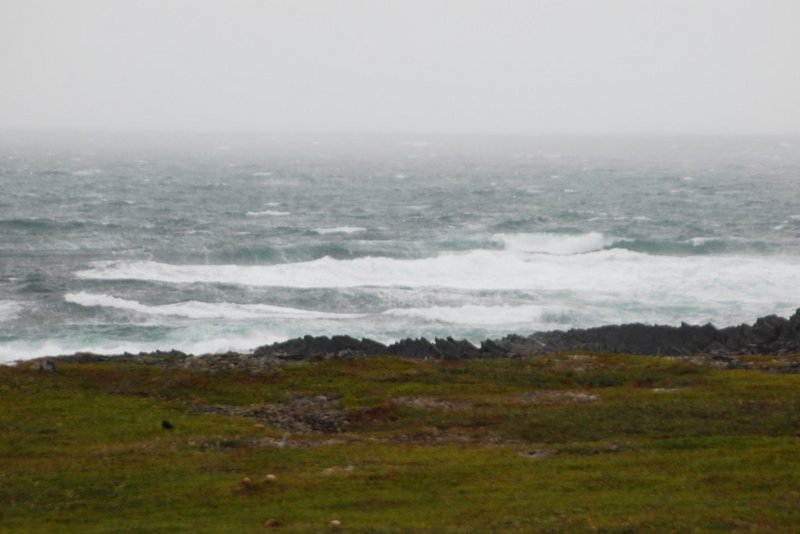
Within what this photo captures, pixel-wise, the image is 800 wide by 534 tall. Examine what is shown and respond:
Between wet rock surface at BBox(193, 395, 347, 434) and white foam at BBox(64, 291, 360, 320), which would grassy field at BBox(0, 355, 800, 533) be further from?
white foam at BBox(64, 291, 360, 320)

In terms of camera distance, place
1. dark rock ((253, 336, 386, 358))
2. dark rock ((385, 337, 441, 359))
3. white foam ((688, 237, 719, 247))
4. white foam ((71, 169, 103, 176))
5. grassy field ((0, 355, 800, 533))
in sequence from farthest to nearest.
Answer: white foam ((71, 169, 103, 176)) < white foam ((688, 237, 719, 247)) < dark rock ((253, 336, 386, 358)) < dark rock ((385, 337, 441, 359)) < grassy field ((0, 355, 800, 533))

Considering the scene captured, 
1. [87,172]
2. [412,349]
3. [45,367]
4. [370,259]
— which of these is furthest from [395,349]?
[87,172]

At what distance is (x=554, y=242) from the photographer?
95.8 meters

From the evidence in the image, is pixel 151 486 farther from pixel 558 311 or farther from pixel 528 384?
pixel 558 311

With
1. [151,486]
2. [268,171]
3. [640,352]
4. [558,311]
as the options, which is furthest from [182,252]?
[268,171]

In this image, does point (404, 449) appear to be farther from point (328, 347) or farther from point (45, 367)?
point (328, 347)

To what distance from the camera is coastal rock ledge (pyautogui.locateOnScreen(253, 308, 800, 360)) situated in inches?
1706

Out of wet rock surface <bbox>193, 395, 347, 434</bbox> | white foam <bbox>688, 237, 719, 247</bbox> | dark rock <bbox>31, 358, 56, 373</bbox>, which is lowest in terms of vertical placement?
white foam <bbox>688, 237, 719, 247</bbox>

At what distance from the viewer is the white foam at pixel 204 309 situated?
6066 centimetres

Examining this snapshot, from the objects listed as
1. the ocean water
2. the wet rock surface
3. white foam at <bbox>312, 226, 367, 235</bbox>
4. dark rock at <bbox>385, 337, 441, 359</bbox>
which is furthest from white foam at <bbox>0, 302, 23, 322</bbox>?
white foam at <bbox>312, 226, 367, 235</bbox>

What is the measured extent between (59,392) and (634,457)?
1935cm

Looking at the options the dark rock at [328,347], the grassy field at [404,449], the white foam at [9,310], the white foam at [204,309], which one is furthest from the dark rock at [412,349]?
the white foam at [9,310]

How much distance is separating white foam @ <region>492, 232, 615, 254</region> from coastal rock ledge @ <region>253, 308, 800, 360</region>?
134ft

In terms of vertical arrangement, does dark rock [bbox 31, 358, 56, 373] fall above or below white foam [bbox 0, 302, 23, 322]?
above
